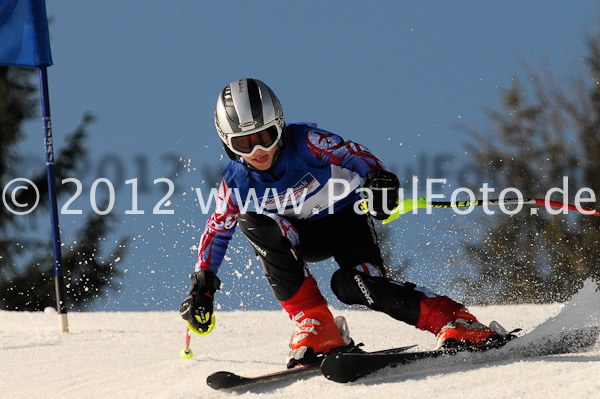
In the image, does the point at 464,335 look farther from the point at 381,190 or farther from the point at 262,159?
the point at 262,159

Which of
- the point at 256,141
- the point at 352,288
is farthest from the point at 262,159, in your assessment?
the point at 352,288

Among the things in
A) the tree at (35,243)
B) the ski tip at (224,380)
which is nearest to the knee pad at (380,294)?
the ski tip at (224,380)

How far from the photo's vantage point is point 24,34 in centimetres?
708

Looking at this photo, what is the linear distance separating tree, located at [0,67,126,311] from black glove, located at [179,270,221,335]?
39.4ft

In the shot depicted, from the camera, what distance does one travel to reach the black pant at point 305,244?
3.15 meters

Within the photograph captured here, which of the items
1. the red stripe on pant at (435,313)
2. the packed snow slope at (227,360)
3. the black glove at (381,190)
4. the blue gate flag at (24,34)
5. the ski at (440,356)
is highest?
the blue gate flag at (24,34)

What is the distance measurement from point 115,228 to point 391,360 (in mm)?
13610

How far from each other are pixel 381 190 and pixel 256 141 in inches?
26.4

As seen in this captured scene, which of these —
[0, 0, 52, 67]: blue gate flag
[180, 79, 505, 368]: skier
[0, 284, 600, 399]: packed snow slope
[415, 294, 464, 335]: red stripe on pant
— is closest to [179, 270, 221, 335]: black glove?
[180, 79, 505, 368]: skier

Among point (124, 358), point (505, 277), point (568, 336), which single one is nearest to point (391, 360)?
point (568, 336)

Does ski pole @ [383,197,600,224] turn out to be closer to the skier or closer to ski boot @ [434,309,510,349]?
the skier

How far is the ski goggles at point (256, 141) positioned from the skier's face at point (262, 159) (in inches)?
1.1

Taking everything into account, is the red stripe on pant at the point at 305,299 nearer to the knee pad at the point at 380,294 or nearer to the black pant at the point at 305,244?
the black pant at the point at 305,244

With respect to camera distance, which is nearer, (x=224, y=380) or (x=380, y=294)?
(x=224, y=380)
